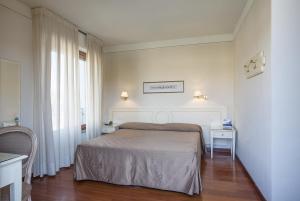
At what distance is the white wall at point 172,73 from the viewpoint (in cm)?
438

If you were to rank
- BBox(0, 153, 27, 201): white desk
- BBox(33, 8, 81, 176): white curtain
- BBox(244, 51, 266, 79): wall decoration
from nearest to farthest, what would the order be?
BBox(0, 153, 27, 201): white desk < BBox(244, 51, 266, 79): wall decoration < BBox(33, 8, 81, 176): white curtain

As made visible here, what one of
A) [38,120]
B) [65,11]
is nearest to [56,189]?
[38,120]

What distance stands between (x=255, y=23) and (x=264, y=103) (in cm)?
113

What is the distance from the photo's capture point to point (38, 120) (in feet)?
10.0

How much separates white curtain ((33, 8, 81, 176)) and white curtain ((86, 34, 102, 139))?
426 millimetres

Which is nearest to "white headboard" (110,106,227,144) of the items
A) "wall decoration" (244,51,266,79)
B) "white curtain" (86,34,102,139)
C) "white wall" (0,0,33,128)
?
"white curtain" (86,34,102,139)

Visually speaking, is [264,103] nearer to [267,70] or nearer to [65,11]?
[267,70]

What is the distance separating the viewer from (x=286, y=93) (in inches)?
74.7

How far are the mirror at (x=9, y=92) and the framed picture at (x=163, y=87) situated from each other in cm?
269

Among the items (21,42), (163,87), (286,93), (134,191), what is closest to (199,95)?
(163,87)

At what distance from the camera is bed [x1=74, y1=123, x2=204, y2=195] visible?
2.45 metres

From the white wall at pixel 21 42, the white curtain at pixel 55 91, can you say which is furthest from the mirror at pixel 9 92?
the white curtain at pixel 55 91

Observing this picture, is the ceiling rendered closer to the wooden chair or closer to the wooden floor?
the wooden chair

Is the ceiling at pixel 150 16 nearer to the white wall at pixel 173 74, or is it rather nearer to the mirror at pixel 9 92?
the white wall at pixel 173 74
